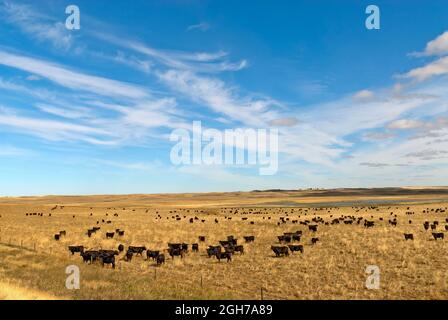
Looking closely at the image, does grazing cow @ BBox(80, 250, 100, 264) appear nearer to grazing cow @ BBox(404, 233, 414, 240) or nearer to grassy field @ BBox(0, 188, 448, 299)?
grassy field @ BBox(0, 188, 448, 299)

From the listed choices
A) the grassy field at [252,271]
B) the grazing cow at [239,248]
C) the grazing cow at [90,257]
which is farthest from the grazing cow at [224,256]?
the grazing cow at [90,257]

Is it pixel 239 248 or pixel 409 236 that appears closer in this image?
pixel 239 248

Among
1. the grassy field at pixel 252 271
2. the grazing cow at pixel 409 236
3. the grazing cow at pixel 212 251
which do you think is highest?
the grazing cow at pixel 409 236

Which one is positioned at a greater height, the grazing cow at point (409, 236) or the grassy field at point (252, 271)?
the grazing cow at point (409, 236)

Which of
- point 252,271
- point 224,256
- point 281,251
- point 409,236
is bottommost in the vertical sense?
point 252,271

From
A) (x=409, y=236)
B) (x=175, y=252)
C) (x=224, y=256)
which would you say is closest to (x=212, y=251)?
(x=224, y=256)

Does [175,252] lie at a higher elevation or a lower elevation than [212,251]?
lower

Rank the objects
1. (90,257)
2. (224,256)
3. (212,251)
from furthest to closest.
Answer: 1. (212,251)
2. (224,256)
3. (90,257)

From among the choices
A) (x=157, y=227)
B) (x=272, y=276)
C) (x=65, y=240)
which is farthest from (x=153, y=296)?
(x=157, y=227)

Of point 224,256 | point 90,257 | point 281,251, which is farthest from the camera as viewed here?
point 281,251

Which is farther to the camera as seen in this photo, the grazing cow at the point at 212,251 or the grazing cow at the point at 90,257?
the grazing cow at the point at 212,251

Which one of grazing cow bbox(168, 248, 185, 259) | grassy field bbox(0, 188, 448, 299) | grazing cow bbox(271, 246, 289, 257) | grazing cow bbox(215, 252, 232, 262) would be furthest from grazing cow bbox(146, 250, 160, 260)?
grazing cow bbox(271, 246, 289, 257)

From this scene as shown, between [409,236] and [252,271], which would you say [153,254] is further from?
[409,236]

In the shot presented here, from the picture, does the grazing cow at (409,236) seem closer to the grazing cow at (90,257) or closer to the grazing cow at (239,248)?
the grazing cow at (239,248)
